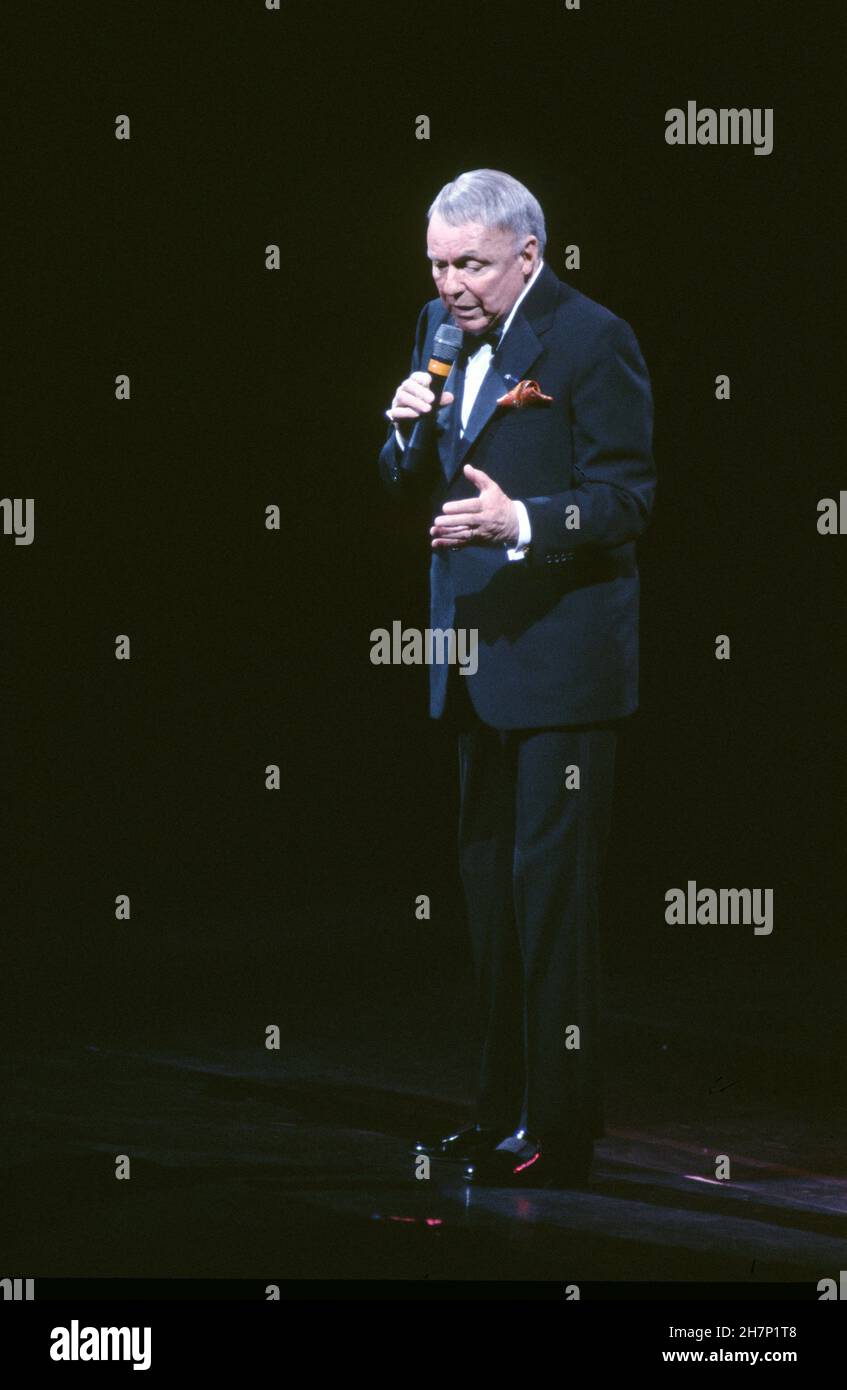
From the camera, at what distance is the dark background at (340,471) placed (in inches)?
275

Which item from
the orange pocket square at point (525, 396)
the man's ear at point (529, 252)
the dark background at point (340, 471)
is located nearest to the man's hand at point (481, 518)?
the orange pocket square at point (525, 396)

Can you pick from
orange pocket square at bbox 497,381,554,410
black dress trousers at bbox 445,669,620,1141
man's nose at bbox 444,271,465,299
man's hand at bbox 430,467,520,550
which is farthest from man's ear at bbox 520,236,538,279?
black dress trousers at bbox 445,669,620,1141

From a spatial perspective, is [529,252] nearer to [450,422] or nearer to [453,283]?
[453,283]

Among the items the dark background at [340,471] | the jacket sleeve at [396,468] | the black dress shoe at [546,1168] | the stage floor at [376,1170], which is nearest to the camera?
the stage floor at [376,1170]

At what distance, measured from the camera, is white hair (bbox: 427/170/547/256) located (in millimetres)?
3914

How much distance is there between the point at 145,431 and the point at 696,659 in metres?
2.16

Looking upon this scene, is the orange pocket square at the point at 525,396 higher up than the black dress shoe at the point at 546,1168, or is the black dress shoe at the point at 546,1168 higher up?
the orange pocket square at the point at 525,396

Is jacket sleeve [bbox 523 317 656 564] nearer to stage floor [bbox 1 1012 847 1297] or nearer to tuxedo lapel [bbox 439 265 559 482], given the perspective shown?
tuxedo lapel [bbox 439 265 559 482]

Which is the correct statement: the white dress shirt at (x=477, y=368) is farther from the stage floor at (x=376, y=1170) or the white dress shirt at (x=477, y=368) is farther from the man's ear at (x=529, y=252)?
the stage floor at (x=376, y=1170)

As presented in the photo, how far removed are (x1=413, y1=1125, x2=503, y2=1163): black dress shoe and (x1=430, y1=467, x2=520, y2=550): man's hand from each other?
1.18 m

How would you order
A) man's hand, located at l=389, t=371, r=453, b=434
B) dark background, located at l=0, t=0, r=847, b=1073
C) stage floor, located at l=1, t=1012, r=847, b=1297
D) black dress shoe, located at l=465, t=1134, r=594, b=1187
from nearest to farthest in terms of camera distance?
stage floor, located at l=1, t=1012, r=847, b=1297
man's hand, located at l=389, t=371, r=453, b=434
black dress shoe, located at l=465, t=1134, r=594, b=1187
dark background, located at l=0, t=0, r=847, b=1073

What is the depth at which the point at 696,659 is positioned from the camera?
757 centimetres

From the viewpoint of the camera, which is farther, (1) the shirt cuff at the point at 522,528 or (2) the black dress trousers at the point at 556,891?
(2) the black dress trousers at the point at 556,891

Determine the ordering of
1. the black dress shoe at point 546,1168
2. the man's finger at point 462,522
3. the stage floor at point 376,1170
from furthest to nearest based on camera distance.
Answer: the black dress shoe at point 546,1168, the man's finger at point 462,522, the stage floor at point 376,1170
